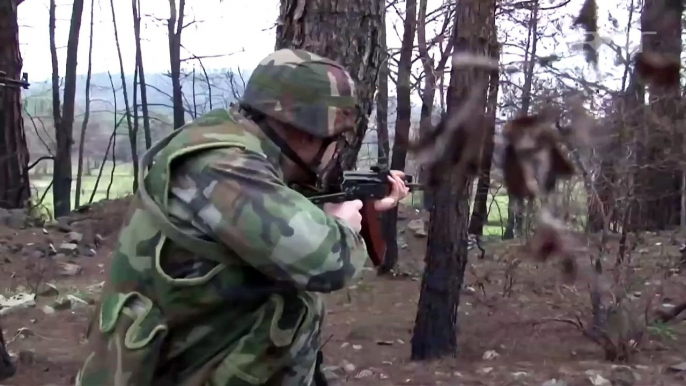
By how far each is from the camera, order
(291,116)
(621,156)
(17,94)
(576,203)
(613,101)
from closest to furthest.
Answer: (291,116) < (613,101) < (576,203) < (621,156) < (17,94)

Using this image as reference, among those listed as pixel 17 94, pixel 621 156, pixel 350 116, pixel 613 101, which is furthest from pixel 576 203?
pixel 17 94

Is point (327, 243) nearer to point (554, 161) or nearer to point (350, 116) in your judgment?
point (350, 116)

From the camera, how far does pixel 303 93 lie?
2.04 metres

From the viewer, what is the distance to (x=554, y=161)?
98.5 inches

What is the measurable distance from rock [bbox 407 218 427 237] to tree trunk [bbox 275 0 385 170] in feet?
32.6

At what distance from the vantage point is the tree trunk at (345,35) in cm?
321

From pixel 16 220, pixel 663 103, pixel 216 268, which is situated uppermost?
pixel 663 103

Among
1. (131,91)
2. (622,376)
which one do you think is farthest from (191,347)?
(131,91)

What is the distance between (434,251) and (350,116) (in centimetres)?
380

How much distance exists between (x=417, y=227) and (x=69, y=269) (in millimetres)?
5641

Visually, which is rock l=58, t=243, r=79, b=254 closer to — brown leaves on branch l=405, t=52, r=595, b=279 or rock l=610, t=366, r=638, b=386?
rock l=610, t=366, r=638, b=386

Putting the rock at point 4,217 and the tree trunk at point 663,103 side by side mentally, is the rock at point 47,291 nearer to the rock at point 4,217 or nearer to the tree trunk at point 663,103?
the rock at point 4,217

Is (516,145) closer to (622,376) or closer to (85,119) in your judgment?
(622,376)

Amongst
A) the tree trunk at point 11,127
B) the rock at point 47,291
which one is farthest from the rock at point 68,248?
the rock at point 47,291
